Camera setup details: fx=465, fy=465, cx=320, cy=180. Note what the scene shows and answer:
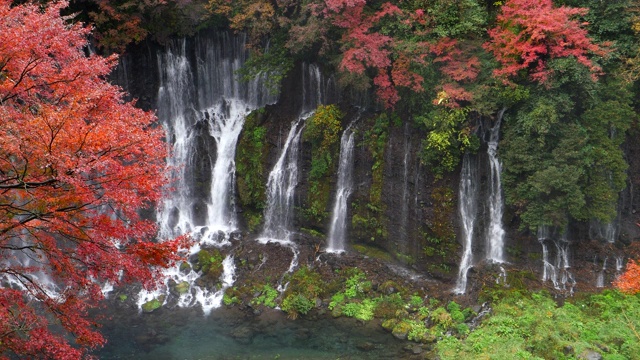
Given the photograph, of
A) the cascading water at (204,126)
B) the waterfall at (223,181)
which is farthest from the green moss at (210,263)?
the waterfall at (223,181)

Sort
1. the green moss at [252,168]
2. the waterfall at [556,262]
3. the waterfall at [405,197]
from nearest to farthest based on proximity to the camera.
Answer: the waterfall at [556,262]
the waterfall at [405,197]
the green moss at [252,168]

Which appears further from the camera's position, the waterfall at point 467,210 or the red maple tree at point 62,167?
the waterfall at point 467,210

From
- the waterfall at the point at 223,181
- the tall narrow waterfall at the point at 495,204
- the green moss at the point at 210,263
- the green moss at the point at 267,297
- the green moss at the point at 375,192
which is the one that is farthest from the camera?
the waterfall at the point at 223,181

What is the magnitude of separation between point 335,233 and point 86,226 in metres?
12.6

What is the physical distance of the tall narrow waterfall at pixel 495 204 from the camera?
655 inches

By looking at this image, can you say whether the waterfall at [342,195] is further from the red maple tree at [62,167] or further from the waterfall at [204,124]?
the red maple tree at [62,167]

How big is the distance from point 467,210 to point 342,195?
504 cm

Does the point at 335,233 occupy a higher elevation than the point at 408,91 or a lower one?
lower

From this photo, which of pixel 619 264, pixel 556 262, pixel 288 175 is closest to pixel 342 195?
Answer: pixel 288 175

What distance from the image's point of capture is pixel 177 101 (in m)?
22.1

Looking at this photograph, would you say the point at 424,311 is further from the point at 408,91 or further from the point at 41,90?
the point at 41,90

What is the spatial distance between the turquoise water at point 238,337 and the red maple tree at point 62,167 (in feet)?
21.3

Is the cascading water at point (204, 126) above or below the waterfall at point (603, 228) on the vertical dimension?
above

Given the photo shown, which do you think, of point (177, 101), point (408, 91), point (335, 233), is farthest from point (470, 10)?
point (177, 101)
